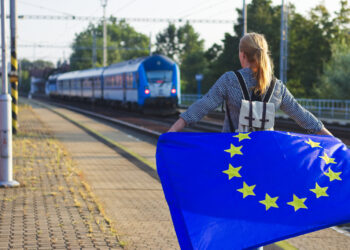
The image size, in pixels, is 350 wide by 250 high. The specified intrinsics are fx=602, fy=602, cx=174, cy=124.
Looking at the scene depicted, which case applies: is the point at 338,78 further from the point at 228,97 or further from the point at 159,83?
the point at 228,97

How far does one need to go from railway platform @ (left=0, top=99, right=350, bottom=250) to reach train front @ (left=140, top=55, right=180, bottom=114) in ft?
60.3

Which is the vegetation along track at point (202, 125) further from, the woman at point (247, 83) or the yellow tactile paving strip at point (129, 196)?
the woman at point (247, 83)

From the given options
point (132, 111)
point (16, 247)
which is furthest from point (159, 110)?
point (16, 247)

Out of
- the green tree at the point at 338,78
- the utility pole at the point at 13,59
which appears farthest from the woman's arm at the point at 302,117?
the green tree at the point at 338,78

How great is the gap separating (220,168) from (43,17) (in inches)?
1514

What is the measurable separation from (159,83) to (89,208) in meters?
24.6

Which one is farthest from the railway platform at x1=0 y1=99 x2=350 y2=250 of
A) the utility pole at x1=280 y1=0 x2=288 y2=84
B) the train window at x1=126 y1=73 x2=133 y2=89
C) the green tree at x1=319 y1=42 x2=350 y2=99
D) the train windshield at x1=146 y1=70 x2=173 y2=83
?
the green tree at x1=319 y1=42 x2=350 y2=99

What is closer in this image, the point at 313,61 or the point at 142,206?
the point at 142,206

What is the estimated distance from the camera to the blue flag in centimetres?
325

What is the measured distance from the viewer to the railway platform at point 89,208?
5.28 metres

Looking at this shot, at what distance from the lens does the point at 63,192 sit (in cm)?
755

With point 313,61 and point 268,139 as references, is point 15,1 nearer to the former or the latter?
point 268,139

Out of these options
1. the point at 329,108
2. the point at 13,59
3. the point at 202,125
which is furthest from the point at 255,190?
the point at 329,108

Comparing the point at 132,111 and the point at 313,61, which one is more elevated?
the point at 313,61
